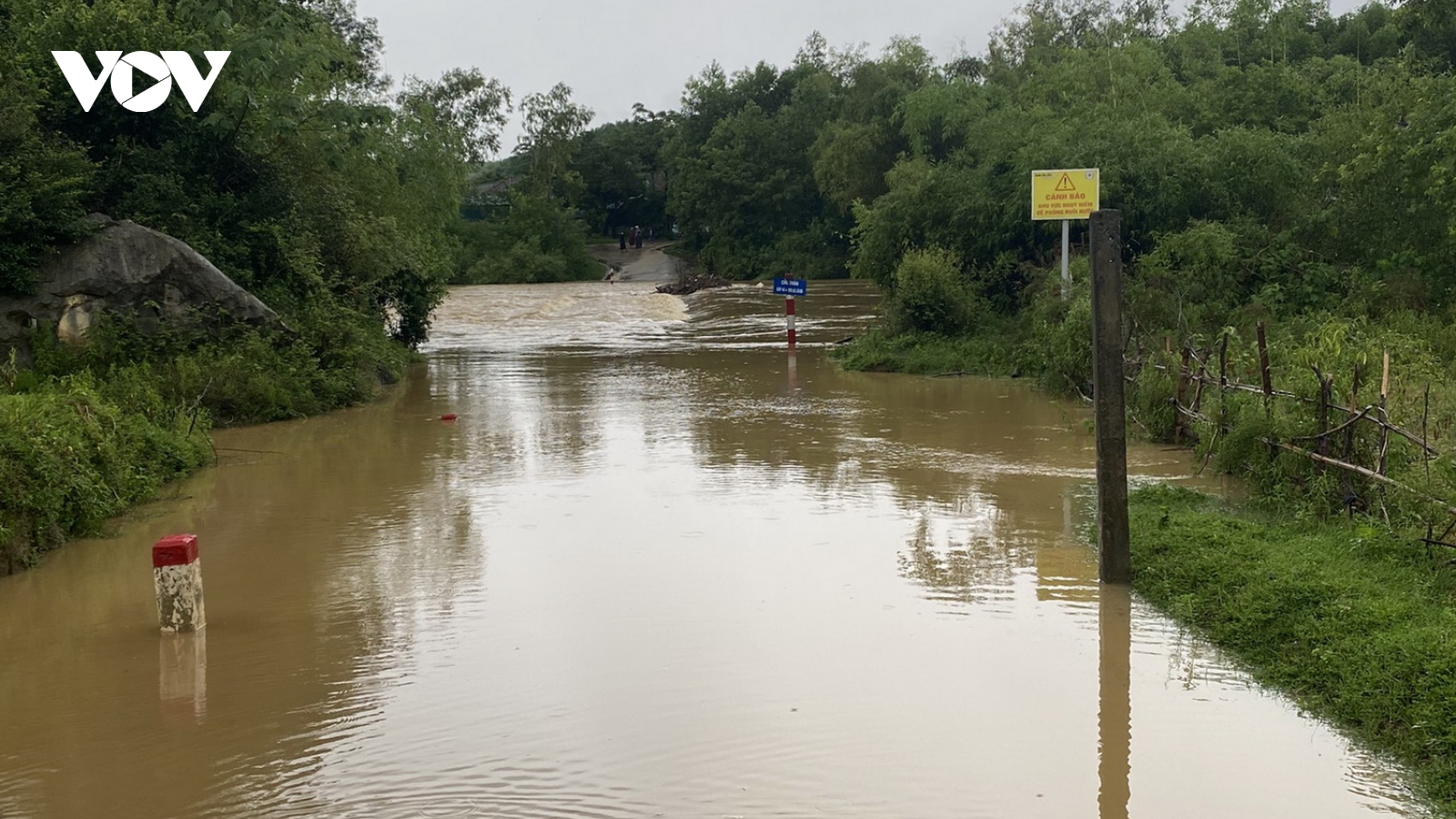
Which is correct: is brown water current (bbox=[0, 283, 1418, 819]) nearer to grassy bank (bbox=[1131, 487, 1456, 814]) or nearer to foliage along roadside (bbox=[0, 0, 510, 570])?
grassy bank (bbox=[1131, 487, 1456, 814])

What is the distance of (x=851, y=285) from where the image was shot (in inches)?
2168

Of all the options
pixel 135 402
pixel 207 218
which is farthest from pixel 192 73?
pixel 135 402

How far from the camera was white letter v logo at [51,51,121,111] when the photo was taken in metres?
19.8

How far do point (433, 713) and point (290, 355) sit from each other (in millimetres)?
13580

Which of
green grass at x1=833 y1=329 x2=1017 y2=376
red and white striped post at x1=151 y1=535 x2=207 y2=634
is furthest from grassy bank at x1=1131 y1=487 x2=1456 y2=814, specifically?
green grass at x1=833 y1=329 x2=1017 y2=376

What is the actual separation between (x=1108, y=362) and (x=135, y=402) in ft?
36.6

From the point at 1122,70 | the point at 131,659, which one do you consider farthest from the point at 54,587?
the point at 1122,70

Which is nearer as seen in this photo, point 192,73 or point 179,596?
point 179,596

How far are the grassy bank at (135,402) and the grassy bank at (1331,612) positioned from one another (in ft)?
26.8

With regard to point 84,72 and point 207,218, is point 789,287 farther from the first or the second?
point 84,72

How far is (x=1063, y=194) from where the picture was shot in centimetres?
2295

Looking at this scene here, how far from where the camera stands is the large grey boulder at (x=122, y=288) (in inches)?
712

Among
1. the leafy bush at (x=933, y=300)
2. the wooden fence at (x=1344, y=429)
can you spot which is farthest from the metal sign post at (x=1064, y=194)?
the wooden fence at (x=1344, y=429)

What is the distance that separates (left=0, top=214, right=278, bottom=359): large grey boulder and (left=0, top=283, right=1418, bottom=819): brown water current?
429 centimetres
